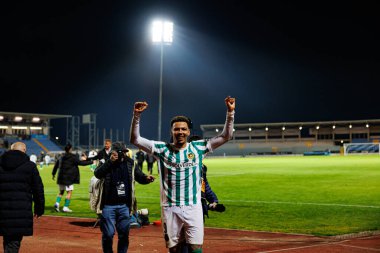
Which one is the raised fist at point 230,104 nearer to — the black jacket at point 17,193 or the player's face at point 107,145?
the black jacket at point 17,193

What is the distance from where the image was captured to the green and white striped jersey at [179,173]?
5.57 metres

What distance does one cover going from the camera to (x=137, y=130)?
→ 5785 mm

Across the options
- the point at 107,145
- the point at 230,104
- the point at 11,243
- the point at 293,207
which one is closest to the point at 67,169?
the point at 107,145

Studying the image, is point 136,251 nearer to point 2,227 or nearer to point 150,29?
point 2,227

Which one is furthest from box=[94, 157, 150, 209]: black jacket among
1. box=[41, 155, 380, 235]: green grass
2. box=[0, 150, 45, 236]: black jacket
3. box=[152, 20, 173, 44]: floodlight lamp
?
box=[152, 20, 173, 44]: floodlight lamp

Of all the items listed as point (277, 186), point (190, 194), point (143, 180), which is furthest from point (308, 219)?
point (277, 186)

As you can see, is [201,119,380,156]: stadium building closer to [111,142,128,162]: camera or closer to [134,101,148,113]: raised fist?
[111,142,128,162]: camera

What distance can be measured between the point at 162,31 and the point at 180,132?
1338 inches

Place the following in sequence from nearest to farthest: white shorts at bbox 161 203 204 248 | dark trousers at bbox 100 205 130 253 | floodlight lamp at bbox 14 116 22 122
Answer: white shorts at bbox 161 203 204 248 → dark trousers at bbox 100 205 130 253 → floodlight lamp at bbox 14 116 22 122

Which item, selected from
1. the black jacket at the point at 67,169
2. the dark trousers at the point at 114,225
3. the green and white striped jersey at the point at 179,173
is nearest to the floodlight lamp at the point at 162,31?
the black jacket at the point at 67,169

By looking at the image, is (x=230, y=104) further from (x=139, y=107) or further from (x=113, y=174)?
(x=113, y=174)

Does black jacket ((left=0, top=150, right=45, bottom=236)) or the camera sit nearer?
black jacket ((left=0, top=150, right=45, bottom=236))

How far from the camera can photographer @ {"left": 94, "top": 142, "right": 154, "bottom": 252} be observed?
770 cm

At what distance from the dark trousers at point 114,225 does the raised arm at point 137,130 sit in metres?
2.21
